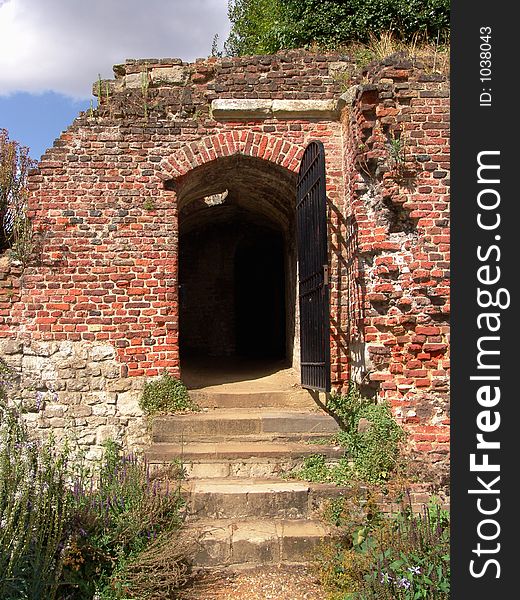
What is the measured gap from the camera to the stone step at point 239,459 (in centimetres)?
606

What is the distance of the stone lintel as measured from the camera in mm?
7324

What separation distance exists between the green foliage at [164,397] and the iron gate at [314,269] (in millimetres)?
1614

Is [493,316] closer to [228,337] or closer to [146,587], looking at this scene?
[146,587]

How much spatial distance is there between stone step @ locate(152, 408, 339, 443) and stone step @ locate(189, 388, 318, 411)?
2.34ft

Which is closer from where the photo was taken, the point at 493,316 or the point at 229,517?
the point at 493,316

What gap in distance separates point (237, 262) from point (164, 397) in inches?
340

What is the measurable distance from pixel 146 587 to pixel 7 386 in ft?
12.0

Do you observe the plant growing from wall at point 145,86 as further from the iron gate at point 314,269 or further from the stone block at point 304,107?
the iron gate at point 314,269

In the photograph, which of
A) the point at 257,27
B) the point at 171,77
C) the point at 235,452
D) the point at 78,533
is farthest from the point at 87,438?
the point at 257,27

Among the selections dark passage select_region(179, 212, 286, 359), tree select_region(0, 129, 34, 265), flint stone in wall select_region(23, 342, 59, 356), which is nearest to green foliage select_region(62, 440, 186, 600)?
flint stone in wall select_region(23, 342, 59, 356)

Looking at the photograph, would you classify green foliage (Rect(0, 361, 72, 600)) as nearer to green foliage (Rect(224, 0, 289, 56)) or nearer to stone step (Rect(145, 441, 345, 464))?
stone step (Rect(145, 441, 345, 464))

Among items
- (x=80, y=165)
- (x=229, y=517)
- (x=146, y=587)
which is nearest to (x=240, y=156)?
(x=80, y=165)

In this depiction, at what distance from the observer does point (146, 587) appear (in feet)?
14.0

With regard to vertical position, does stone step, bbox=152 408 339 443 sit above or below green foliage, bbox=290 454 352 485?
above
